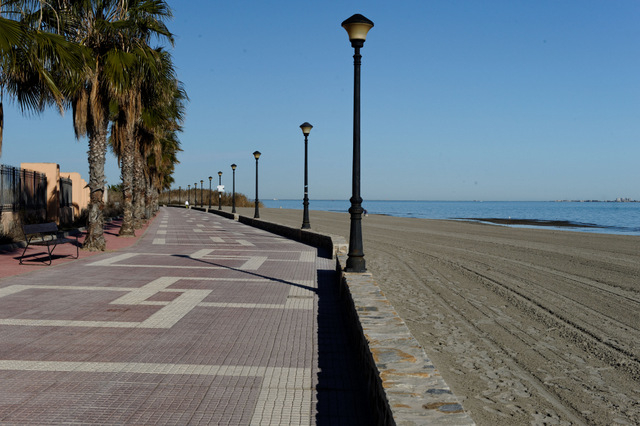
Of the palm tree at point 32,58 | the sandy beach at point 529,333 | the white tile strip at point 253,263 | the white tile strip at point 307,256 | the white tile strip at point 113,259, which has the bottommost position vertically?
the sandy beach at point 529,333

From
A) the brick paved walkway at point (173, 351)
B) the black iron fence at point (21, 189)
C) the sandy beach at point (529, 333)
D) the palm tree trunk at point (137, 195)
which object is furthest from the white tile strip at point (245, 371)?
the palm tree trunk at point (137, 195)

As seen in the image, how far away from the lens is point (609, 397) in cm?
496

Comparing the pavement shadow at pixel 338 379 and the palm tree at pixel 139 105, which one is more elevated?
the palm tree at pixel 139 105

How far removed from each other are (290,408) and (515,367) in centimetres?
270

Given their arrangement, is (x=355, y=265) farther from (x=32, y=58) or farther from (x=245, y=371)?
(x=32, y=58)

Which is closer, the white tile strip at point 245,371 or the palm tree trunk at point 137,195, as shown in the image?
the white tile strip at point 245,371

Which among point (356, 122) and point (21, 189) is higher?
point (356, 122)

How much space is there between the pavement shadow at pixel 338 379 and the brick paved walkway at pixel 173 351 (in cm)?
2

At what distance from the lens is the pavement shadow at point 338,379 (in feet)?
14.0

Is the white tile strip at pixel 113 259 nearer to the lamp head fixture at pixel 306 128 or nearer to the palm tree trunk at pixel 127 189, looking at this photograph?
the palm tree trunk at pixel 127 189

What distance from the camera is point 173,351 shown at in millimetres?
5902

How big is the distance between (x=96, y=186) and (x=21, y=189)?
21.3 feet

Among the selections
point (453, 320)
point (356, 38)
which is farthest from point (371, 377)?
point (356, 38)

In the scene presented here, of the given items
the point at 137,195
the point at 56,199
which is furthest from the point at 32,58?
the point at 137,195
